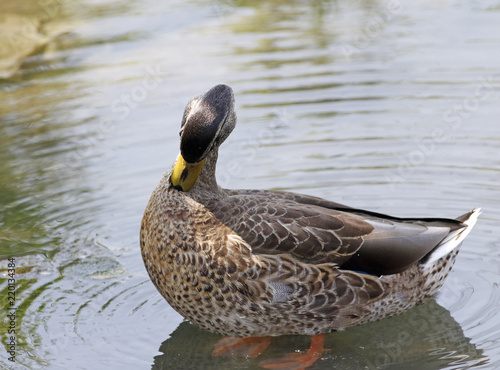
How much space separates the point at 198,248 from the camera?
19.7 feet

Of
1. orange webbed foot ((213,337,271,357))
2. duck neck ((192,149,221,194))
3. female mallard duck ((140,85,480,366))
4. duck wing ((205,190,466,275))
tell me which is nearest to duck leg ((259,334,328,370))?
female mallard duck ((140,85,480,366))

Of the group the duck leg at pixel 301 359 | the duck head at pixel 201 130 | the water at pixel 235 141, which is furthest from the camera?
Answer: the water at pixel 235 141

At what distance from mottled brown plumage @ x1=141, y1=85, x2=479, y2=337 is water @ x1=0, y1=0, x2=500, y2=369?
35 centimetres

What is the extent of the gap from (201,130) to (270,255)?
99cm

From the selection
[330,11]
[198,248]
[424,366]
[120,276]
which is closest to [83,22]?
[330,11]

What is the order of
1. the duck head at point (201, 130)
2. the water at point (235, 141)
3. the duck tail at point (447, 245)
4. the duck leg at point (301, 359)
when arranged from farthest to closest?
the water at point (235, 141) → the duck tail at point (447, 245) → the duck leg at point (301, 359) → the duck head at point (201, 130)

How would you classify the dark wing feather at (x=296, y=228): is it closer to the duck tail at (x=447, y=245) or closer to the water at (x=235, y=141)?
the duck tail at (x=447, y=245)

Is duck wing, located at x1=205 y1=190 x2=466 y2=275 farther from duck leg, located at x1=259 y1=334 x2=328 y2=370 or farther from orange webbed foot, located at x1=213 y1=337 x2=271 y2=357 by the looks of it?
orange webbed foot, located at x1=213 y1=337 x2=271 y2=357

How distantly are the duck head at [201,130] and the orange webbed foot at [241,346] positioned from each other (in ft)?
3.88

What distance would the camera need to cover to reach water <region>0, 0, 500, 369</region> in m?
6.38

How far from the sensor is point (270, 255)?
596 cm

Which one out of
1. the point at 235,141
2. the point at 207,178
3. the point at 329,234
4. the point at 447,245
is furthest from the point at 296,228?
the point at 235,141

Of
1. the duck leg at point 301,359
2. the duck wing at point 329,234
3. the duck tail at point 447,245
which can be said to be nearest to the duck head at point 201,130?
the duck wing at point 329,234

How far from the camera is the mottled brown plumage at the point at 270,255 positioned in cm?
594
